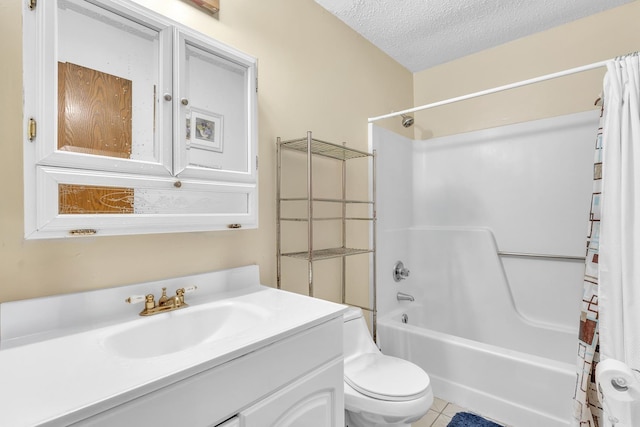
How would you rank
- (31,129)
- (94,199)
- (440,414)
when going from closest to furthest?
(31,129)
(94,199)
(440,414)

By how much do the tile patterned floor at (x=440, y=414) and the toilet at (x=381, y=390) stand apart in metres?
0.44

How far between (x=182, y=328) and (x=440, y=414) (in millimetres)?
1561

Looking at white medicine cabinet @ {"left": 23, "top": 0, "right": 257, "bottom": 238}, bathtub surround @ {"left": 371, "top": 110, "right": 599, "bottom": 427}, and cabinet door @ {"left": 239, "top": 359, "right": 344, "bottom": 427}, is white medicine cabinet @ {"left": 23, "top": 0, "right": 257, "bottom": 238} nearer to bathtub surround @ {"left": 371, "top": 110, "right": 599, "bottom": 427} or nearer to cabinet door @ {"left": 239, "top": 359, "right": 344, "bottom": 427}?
cabinet door @ {"left": 239, "top": 359, "right": 344, "bottom": 427}

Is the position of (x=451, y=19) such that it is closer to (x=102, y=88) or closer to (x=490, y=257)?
(x=490, y=257)

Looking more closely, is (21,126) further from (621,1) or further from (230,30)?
(621,1)

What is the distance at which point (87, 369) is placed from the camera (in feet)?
2.10

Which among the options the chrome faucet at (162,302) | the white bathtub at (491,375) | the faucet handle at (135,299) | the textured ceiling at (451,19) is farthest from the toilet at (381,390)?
the textured ceiling at (451,19)

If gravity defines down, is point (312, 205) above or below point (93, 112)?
below

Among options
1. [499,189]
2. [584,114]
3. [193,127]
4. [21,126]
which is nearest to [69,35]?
[21,126]

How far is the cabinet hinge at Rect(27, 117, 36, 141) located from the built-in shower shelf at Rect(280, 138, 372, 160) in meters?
0.89

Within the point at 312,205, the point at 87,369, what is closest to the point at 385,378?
the point at 312,205

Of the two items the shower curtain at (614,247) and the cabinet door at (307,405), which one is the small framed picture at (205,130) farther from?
the shower curtain at (614,247)

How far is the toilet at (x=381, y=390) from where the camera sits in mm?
1193

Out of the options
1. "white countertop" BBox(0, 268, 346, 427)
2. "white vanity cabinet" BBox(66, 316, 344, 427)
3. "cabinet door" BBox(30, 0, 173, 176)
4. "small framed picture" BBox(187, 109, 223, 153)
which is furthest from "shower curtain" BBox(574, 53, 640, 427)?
"cabinet door" BBox(30, 0, 173, 176)
